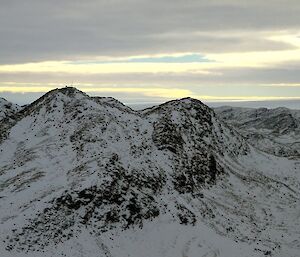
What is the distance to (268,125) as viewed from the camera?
143375 millimetres

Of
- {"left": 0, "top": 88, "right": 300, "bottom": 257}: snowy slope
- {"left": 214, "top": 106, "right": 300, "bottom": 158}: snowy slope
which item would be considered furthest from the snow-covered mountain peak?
{"left": 214, "top": 106, "right": 300, "bottom": 158}: snowy slope

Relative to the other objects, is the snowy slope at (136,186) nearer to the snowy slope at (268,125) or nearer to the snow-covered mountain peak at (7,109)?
the snow-covered mountain peak at (7,109)

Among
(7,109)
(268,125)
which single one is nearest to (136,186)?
(7,109)

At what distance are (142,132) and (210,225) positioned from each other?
49.4ft

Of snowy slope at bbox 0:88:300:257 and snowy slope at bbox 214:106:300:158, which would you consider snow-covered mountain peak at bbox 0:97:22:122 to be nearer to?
snowy slope at bbox 0:88:300:257

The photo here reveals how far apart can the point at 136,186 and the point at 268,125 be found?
376 feet

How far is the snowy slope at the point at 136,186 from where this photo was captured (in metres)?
31.4

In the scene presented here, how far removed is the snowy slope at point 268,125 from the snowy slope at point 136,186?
3053 cm

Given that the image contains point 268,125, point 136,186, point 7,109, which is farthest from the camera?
point 268,125

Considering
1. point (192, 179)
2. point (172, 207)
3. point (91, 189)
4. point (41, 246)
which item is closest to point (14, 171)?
point (91, 189)

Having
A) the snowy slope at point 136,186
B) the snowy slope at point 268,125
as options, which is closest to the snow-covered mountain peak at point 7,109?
the snowy slope at point 136,186

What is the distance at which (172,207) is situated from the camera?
3719 centimetres

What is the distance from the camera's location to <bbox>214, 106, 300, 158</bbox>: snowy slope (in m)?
88.0

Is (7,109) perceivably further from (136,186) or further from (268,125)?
(268,125)
